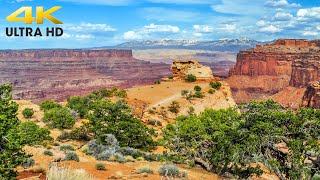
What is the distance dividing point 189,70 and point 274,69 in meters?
60.1

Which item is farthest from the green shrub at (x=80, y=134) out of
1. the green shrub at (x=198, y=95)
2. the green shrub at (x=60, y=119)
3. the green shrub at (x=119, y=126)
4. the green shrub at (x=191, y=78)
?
the green shrub at (x=191, y=78)

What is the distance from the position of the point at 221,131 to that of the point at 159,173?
328 centimetres

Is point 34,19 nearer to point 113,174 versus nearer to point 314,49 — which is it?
point 113,174

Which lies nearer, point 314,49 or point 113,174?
point 113,174

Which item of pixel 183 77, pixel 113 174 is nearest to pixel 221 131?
pixel 113 174

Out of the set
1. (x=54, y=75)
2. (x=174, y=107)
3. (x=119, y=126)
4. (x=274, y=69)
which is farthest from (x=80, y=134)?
(x=54, y=75)

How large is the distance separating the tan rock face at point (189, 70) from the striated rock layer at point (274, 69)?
130 feet

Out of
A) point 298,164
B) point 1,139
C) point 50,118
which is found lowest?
point 50,118

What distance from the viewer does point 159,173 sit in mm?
15352

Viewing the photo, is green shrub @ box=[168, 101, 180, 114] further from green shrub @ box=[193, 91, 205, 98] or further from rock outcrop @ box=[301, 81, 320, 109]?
rock outcrop @ box=[301, 81, 320, 109]

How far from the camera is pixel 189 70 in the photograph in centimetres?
6831

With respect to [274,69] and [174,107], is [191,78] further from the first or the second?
[274,69]

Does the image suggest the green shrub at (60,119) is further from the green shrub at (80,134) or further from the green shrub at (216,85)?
the green shrub at (216,85)

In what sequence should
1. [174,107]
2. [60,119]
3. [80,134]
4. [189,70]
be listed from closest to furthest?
[80,134], [60,119], [174,107], [189,70]
